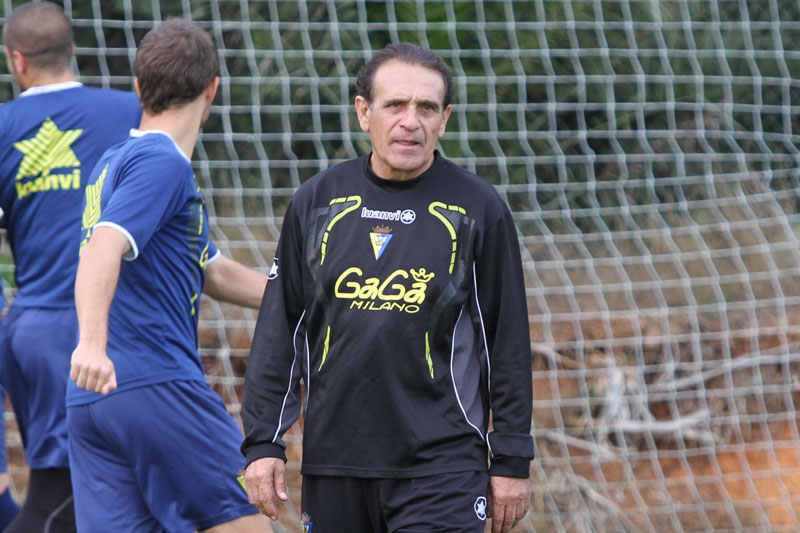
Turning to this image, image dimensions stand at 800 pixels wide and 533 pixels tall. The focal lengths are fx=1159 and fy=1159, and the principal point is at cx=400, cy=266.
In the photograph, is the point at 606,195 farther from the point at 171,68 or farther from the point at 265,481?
the point at 265,481

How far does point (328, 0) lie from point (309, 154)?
4.35 ft

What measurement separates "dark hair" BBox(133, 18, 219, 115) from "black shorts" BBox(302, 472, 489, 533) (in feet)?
4.47

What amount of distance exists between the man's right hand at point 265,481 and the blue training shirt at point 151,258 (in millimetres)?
545

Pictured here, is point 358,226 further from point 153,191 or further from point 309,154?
point 309,154

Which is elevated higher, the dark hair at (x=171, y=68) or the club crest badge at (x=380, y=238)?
the dark hair at (x=171, y=68)

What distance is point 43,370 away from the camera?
4.15 meters

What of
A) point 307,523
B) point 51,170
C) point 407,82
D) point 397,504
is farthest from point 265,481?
point 51,170

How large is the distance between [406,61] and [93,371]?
4.19 feet

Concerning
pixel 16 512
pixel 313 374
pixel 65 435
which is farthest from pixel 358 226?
pixel 16 512

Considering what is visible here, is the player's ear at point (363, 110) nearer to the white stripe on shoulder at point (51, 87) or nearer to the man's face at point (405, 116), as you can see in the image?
the man's face at point (405, 116)

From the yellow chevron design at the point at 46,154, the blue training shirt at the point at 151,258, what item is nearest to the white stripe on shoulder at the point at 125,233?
the blue training shirt at the point at 151,258

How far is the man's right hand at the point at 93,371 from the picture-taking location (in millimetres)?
3340

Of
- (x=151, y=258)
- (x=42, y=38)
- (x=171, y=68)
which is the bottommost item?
(x=151, y=258)

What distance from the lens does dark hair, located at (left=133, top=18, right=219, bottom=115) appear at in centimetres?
382
